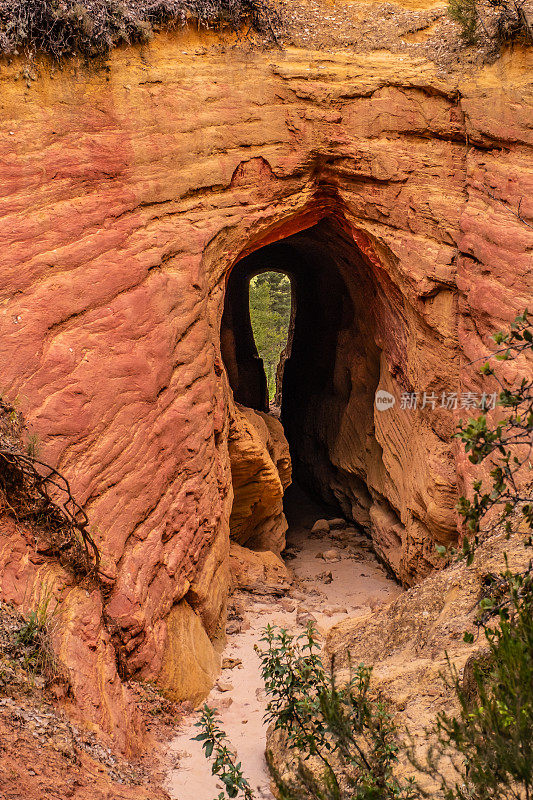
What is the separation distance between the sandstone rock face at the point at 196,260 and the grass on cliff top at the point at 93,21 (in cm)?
19

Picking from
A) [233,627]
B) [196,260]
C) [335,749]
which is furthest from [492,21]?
[335,749]

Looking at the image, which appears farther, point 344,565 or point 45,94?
point 344,565

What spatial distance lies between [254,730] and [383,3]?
7.39m

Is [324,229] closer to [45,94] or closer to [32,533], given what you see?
[45,94]

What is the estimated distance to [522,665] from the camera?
2211mm

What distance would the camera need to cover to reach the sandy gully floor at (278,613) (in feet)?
13.9

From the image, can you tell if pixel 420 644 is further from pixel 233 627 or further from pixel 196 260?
pixel 196 260

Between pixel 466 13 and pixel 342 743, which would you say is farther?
pixel 466 13

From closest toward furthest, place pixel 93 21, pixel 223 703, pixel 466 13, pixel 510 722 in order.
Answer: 1. pixel 510 722
2. pixel 223 703
3. pixel 93 21
4. pixel 466 13

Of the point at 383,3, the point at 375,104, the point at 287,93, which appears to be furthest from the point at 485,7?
the point at 287,93

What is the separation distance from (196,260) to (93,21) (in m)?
2.25

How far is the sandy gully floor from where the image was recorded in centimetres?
423

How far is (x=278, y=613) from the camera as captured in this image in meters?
7.16

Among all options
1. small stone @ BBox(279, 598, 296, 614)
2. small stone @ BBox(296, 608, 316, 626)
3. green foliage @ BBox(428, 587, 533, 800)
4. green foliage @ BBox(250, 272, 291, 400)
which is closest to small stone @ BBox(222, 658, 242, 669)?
small stone @ BBox(296, 608, 316, 626)
